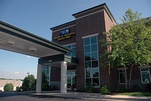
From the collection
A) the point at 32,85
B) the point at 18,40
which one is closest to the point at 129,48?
the point at 18,40

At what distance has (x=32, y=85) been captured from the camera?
31172 mm

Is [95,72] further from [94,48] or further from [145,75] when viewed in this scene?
[145,75]

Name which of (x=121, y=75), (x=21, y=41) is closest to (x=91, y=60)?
(x=121, y=75)

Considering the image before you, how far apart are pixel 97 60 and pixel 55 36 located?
479 inches

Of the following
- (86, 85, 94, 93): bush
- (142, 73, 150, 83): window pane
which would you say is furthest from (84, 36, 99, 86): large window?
(142, 73, 150, 83): window pane

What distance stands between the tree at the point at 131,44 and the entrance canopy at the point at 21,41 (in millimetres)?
7092

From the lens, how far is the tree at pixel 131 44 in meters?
16.0

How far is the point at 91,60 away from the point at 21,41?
35.0ft

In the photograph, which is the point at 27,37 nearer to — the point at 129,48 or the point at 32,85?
the point at 129,48

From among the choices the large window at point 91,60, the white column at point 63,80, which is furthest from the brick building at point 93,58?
the white column at point 63,80

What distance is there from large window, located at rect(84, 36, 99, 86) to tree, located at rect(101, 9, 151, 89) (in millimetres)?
2231

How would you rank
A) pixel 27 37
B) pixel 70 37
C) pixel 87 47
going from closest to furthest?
pixel 27 37 → pixel 87 47 → pixel 70 37

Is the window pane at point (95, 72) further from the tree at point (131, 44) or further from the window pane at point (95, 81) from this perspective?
the tree at point (131, 44)

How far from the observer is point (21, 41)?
15258 mm
